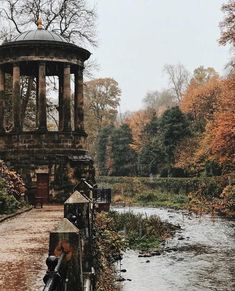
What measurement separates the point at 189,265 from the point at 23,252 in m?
8.10

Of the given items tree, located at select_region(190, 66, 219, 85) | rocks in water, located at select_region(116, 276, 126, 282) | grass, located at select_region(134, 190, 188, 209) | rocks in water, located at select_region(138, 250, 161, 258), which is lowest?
rocks in water, located at select_region(116, 276, 126, 282)

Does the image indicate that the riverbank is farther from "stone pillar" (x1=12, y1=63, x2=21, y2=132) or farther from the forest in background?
"stone pillar" (x1=12, y1=63, x2=21, y2=132)

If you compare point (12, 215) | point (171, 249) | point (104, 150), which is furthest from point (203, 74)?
point (12, 215)

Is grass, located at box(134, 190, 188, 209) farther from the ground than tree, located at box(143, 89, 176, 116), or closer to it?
closer to it

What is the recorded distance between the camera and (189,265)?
55.4 feet

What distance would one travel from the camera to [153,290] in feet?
44.6

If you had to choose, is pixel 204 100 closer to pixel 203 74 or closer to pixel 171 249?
pixel 203 74

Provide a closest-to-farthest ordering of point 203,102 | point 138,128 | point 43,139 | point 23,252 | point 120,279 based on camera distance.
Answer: point 23,252, point 120,279, point 43,139, point 203,102, point 138,128

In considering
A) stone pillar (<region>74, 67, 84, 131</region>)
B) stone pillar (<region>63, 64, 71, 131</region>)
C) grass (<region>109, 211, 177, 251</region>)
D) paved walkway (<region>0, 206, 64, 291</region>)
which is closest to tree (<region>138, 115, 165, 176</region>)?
stone pillar (<region>74, 67, 84, 131</region>)

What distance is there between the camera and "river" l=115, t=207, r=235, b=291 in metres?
14.2

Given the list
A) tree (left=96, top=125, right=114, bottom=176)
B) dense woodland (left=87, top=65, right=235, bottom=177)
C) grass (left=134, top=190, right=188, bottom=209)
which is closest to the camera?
grass (left=134, top=190, right=188, bottom=209)

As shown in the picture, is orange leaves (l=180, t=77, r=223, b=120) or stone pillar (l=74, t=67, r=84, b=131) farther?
orange leaves (l=180, t=77, r=223, b=120)

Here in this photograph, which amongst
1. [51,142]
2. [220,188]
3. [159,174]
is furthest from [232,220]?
[159,174]

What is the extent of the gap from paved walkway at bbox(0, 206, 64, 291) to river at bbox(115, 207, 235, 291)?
308cm
